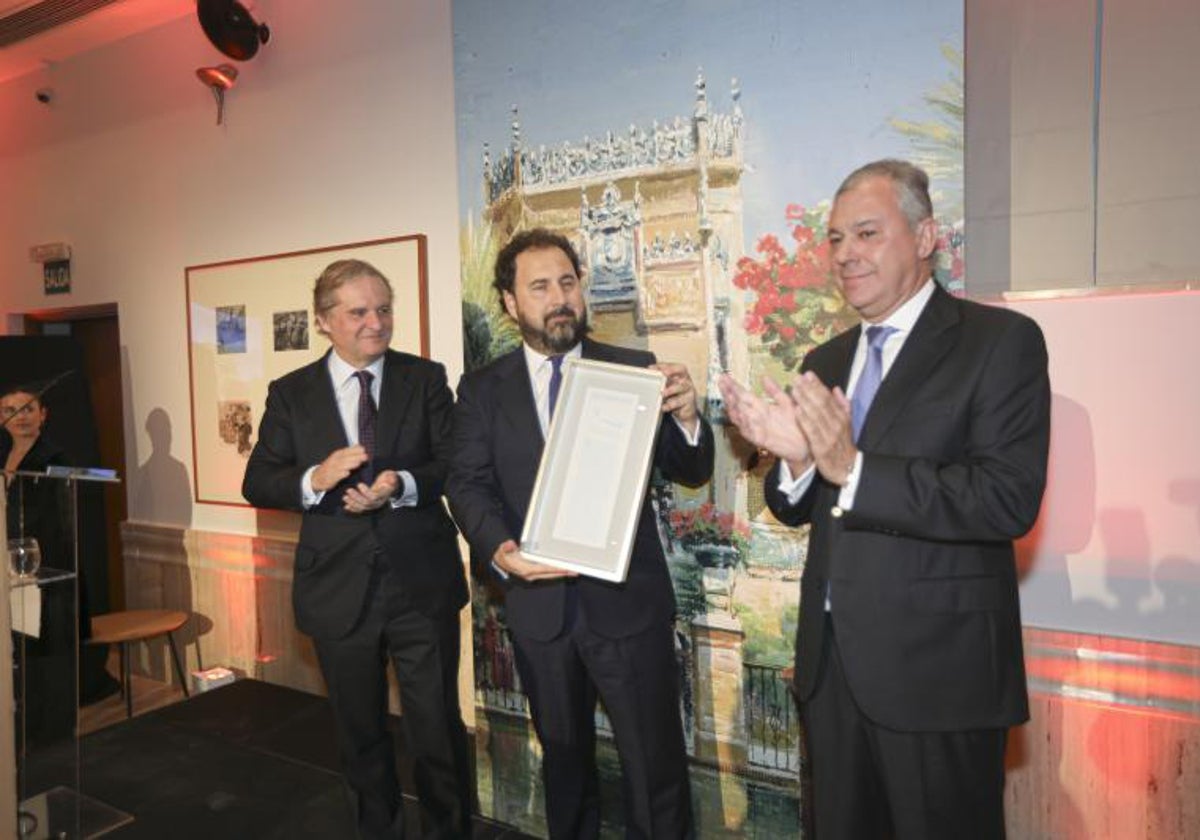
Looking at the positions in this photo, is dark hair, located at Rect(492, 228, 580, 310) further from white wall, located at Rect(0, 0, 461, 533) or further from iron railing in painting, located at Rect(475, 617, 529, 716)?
iron railing in painting, located at Rect(475, 617, 529, 716)

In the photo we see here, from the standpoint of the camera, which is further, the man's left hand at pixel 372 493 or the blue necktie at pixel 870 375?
the man's left hand at pixel 372 493

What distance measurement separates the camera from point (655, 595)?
2.32m

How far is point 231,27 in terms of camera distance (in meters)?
4.00

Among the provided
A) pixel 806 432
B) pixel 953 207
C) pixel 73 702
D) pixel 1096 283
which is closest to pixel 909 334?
pixel 806 432

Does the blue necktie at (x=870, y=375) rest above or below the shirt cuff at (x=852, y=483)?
above

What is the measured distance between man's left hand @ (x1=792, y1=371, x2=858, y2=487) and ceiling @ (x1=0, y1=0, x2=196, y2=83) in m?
4.35

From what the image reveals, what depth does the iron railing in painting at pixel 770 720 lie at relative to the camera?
8.61 feet

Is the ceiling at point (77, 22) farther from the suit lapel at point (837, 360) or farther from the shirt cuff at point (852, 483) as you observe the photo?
the shirt cuff at point (852, 483)

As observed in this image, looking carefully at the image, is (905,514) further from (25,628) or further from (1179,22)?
(25,628)

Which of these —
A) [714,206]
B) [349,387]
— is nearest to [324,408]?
[349,387]

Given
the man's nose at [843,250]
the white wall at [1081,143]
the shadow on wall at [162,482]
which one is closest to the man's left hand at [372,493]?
the man's nose at [843,250]

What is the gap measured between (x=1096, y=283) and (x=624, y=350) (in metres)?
1.30

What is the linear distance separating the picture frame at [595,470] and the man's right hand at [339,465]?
599 mm

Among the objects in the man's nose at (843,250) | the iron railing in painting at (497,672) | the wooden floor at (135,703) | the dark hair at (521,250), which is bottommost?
the wooden floor at (135,703)
